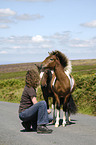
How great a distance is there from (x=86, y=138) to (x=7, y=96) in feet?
52.9

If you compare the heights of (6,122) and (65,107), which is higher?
(65,107)

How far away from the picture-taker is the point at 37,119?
7.64 meters

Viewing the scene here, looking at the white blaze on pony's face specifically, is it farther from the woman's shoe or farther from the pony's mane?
the woman's shoe

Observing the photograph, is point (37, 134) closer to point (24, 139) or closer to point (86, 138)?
point (24, 139)

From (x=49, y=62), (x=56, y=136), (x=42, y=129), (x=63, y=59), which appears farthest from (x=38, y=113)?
(x=63, y=59)

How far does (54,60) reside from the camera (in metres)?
8.60

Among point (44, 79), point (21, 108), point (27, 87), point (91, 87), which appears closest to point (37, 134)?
point (21, 108)

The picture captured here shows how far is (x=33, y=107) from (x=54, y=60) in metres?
1.81

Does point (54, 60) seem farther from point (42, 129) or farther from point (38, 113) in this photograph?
point (42, 129)

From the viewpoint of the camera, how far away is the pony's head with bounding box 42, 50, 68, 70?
337 inches

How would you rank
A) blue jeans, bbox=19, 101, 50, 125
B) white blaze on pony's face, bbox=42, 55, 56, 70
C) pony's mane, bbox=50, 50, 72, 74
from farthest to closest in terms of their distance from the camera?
pony's mane, bbox=50, 50, 72, 74 < white blaze on pony's face, bbox=42, 55, 56, 70 < blue jeans, bbox=19, 101, 50, 125

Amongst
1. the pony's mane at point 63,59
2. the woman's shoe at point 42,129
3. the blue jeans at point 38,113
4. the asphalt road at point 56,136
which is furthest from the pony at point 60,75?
the blue jeans at point 38,113

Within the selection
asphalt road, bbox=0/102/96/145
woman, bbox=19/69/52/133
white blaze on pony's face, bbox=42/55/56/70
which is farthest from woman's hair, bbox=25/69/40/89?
asphalt road, bbox=0/102/96/145

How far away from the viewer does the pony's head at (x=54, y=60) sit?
8549 mm
